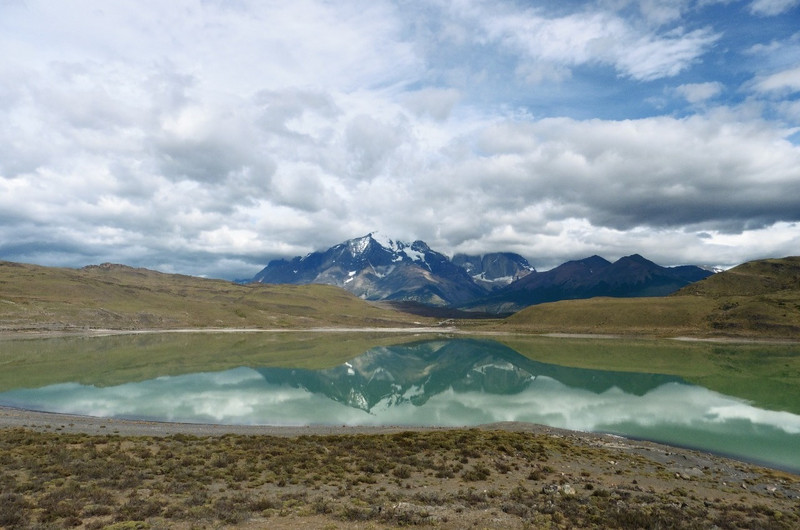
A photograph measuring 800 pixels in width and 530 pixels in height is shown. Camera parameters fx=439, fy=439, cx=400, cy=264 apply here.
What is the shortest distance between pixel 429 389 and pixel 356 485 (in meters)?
57.7

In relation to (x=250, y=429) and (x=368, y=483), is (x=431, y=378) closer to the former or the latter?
(x=250, y=429)

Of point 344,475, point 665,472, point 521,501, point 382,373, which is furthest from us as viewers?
point 382,373

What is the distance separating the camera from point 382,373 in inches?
4013

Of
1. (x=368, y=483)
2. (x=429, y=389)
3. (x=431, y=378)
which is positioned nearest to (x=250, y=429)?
(x=368, y=483)

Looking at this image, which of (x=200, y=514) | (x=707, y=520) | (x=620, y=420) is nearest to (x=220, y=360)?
(x=620, y=420)

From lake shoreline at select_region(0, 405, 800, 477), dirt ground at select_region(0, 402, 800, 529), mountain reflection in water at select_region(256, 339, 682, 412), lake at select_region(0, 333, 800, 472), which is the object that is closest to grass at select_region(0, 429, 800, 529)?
dirt ground at select_region(0, 402, 800, 529)

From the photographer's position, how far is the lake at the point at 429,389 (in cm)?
4859

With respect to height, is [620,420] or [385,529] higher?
[385,529]

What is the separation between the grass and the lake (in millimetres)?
15265

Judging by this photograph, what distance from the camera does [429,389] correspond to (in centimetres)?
7931

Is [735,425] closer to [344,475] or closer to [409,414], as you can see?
[409,414]

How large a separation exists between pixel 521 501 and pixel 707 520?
7846 mm

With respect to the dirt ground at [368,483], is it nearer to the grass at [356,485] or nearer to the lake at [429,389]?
the grass at [356,485]

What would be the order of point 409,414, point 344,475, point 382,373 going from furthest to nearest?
point 382,373, point 409,414, point 344,475
